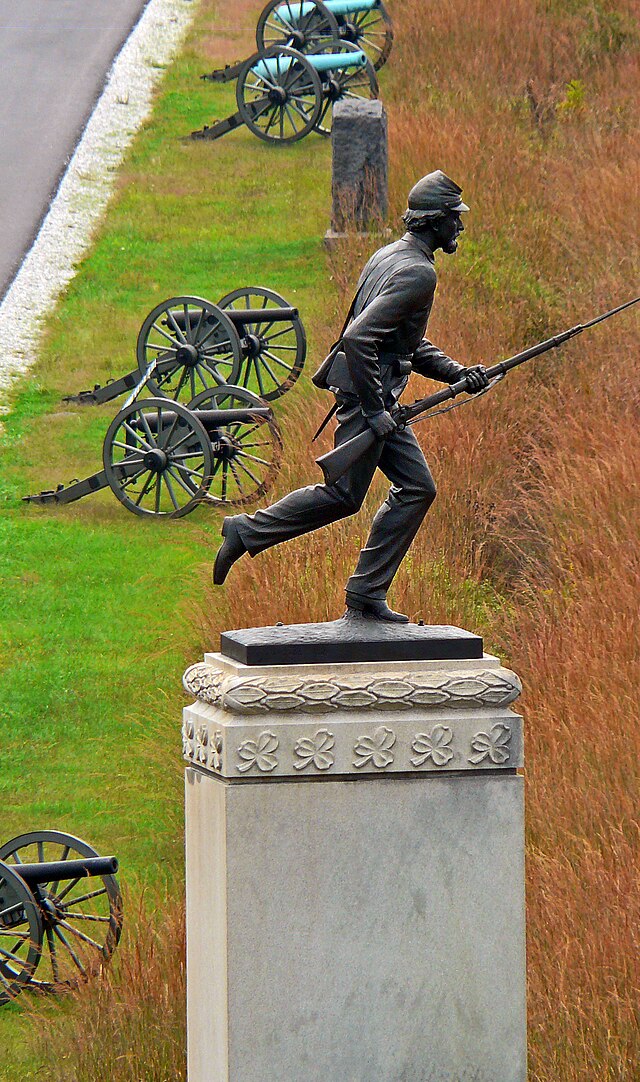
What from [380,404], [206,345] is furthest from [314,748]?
[206,345]

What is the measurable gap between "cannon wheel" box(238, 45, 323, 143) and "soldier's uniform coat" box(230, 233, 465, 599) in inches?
573

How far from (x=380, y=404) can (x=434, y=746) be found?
903 mm

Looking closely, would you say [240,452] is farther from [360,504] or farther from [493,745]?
[493,745]

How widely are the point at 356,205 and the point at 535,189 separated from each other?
4.96 ft

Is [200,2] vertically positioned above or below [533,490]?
above

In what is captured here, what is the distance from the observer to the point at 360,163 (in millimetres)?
15688

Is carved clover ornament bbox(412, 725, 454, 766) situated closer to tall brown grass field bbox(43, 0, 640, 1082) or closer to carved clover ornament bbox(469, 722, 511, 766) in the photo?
carved clover ornament bbox(469, 722, 511, 766)

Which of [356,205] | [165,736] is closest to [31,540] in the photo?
[165,736]

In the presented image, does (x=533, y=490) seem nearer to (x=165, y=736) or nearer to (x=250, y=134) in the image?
(x=165, y=736)

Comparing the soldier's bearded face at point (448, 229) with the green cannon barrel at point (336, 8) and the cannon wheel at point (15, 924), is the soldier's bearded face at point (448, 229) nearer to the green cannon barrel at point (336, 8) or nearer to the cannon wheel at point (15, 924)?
the cannon wheel at point (15, 924)

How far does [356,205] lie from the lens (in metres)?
15.8

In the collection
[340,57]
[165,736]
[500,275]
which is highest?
[340,57]

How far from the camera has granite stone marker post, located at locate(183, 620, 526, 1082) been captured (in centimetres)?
477

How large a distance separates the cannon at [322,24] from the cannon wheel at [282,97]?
0.37 meters
